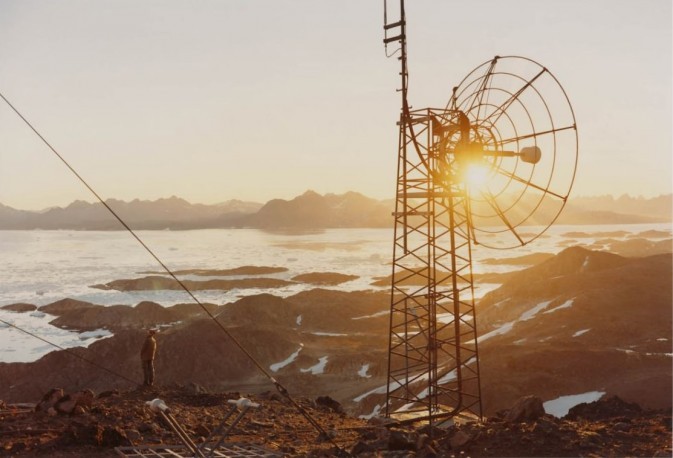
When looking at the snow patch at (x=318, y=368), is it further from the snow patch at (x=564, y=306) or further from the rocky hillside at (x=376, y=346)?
the snow patch at (x=564, y=306)

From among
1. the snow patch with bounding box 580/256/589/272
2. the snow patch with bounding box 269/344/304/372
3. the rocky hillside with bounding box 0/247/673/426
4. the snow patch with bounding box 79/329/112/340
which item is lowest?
the snow patch with bounding box 79/329/112/340

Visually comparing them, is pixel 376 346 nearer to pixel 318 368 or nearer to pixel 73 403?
pixel 318 368

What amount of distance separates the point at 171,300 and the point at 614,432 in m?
Answer: 78.6

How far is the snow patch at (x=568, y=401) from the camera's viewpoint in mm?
26239

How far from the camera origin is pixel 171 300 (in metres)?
84.6

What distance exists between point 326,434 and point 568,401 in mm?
17722

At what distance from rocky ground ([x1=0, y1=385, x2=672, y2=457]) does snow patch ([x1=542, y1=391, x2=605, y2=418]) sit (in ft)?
26.4

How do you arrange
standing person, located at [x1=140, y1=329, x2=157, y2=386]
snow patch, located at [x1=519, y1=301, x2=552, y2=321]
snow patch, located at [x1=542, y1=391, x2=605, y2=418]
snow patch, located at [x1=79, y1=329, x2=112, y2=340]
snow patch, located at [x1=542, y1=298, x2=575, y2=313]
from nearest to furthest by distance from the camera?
standing person, located at [x1=140, y1=329, x2=157, y2=386] → snow patch, located at [x1=542, y1=391, x2=605, y2=418] → snow patch, located at [x1=542, y1=298, x2=575, y2=313] → snow patch, located at [x1=519, y1=301, x2=552, y2=321] → snow patch, located at [x1=79, y1=329, x2=112, y2=340]

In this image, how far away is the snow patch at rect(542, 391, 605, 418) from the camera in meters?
26.2

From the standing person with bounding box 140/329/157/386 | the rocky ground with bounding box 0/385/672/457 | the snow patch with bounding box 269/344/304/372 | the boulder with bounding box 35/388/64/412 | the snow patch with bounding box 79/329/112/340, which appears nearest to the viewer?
the rocky ground with bounding box 0/385/672/457

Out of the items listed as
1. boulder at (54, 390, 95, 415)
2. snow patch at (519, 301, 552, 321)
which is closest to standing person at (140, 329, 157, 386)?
boulder at (54, 390, 95, 415)

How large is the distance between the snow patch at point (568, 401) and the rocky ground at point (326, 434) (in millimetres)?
8049

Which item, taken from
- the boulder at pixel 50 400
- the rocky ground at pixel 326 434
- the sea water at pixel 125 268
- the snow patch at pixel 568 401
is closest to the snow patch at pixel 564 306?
the snow patch at pixel 568 401

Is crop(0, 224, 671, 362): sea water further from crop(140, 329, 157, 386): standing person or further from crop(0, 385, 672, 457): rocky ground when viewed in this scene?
crop(0, 385, 672, 457): rocky ground
